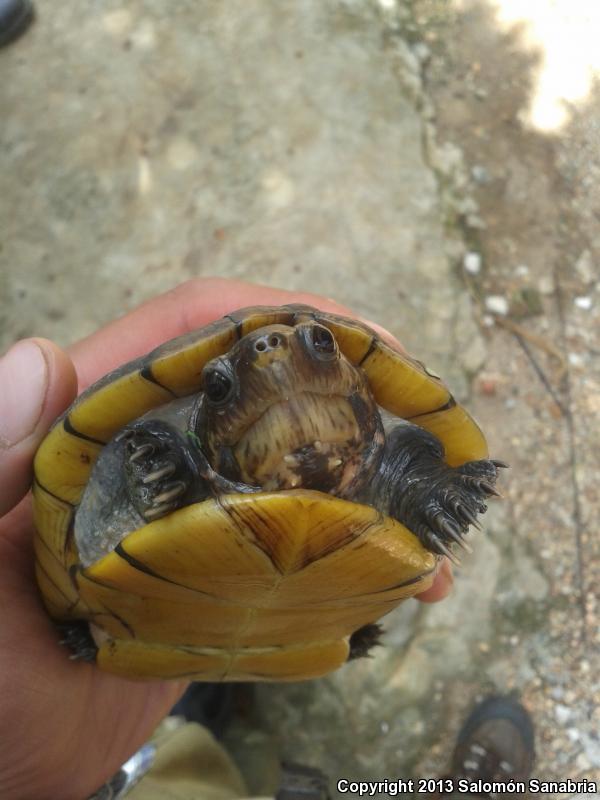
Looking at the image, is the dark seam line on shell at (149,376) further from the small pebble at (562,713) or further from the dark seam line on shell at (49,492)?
the small pebble at (562,713)

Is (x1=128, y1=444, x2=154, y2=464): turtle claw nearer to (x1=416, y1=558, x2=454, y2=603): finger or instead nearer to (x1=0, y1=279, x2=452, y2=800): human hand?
(x1=0, y1=279, x2=452, y2=800): human hand

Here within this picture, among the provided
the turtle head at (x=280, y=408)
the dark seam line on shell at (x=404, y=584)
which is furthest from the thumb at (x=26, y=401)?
the dark seam line on shell at (x=404, y=584)

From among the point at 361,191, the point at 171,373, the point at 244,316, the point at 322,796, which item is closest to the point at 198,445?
the point at 171,373

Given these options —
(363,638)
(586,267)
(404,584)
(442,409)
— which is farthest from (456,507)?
(586,267)

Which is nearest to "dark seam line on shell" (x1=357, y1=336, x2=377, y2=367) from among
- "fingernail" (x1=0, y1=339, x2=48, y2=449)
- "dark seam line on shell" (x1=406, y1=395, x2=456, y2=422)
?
"dark seam line on shell" (x1=406, y1=395, x2=456, y2=422)

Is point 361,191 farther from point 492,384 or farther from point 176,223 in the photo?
point 492,384

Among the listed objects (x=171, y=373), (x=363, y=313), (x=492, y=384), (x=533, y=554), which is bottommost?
(x=533, y=554)
